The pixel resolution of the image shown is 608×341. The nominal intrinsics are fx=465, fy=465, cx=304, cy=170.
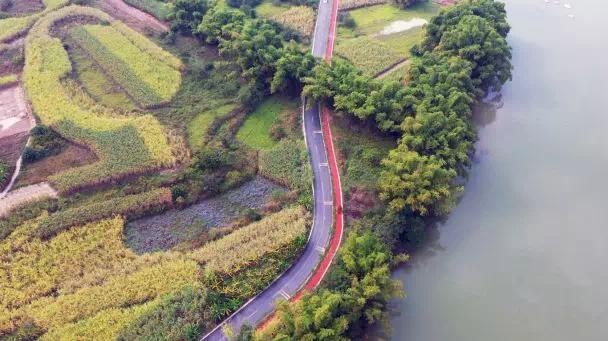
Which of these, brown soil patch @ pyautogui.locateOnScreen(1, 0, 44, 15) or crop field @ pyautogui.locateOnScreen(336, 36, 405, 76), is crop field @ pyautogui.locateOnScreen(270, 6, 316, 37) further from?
brown soil patch @ pyautogui.locateOnScreen(1, 0, 44, 15)

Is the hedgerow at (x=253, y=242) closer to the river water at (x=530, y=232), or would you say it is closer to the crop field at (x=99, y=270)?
the crop field at (x=99, y=270)

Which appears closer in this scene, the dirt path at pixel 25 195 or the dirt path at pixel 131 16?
the dirt path at pixel 25 195

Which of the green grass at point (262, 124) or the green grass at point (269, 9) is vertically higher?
the green grass at point (269, 9)

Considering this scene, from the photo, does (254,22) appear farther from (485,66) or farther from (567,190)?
(567,190)

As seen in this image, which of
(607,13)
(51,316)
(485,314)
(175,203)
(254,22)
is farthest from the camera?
(607,13)

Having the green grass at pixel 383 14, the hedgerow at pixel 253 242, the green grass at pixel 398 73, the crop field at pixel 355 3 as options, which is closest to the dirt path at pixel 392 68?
the green grass at pixel 398 73

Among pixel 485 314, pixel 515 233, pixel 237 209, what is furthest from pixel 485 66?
pixel 237 209

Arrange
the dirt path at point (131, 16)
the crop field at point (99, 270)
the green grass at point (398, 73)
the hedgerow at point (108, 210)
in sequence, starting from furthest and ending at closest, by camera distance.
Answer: the dirt path at point (131, 16)
the green grass at point (398, 73)
the hedgerow at point (108, 210)
the crop field at point (99, 270)
